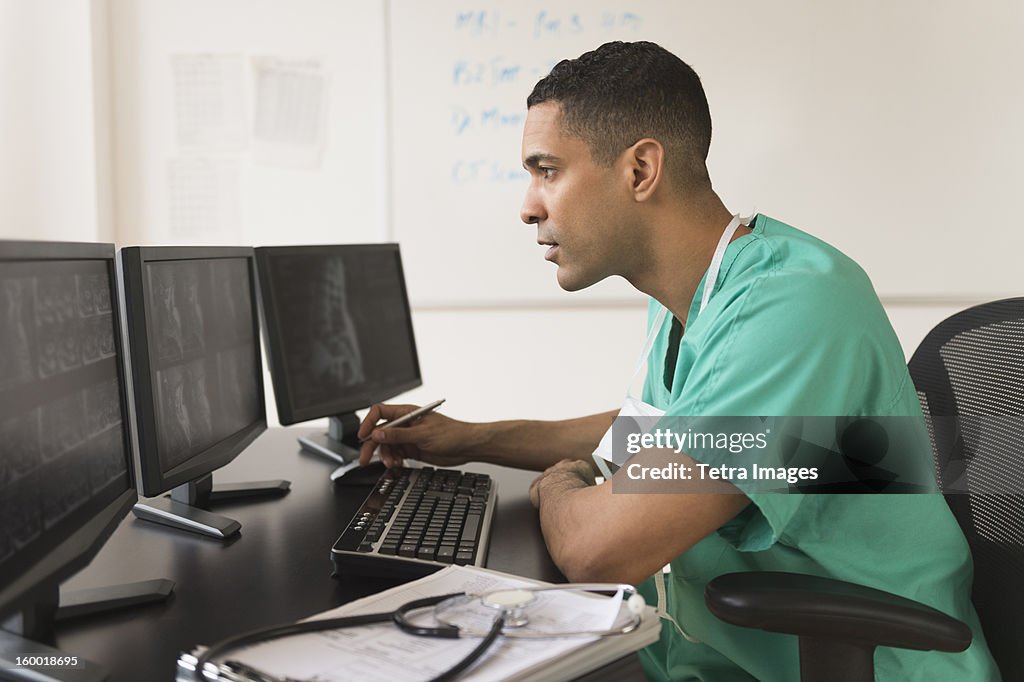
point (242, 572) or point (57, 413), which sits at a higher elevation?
point (57, 413)

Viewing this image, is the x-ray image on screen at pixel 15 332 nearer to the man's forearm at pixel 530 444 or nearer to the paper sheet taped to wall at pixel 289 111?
the man's forearm at pixel 530 444

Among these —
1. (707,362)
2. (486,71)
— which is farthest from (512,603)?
(486,71)

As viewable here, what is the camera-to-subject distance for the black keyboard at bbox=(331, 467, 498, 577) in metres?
1.02

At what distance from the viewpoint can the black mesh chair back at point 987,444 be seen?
1069 mm

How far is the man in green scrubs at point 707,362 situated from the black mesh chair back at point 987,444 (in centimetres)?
4

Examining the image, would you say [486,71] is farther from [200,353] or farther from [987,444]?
[987,444]

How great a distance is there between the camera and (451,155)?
2.95 meters

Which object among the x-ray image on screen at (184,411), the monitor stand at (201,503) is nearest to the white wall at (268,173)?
the monitor stand at (201,503)

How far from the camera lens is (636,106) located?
4.11 feet

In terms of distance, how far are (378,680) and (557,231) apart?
0.73 meters

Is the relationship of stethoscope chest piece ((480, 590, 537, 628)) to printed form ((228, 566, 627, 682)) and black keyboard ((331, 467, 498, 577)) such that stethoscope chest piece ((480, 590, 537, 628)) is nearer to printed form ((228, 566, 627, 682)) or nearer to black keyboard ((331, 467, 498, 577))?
printed form ((228, 566, 627, 682))

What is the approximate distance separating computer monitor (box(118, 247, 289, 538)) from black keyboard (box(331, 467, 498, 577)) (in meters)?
0.20

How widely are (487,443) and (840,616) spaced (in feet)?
2.57

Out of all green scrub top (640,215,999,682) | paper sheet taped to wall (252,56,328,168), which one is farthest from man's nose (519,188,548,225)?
paper sheet taped to wall (252,56,328,168)
